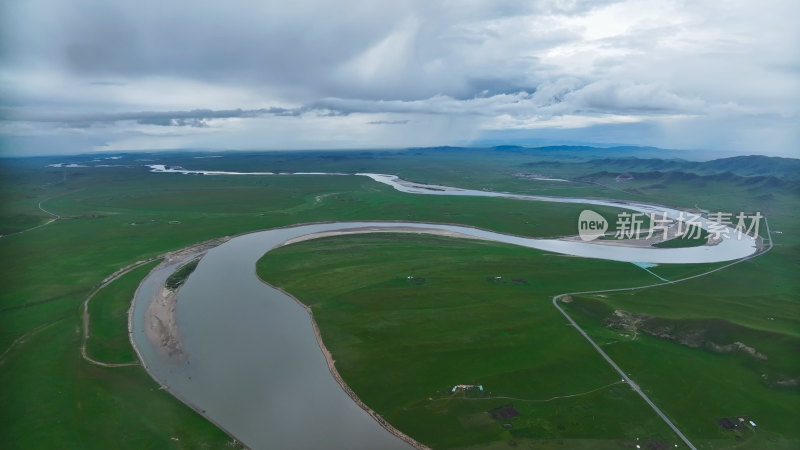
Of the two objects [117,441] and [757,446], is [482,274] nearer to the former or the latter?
[757,446]

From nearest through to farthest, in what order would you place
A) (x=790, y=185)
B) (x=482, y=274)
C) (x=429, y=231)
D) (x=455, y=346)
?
(x=455, y=346), (x=482, y=274), (x=429, y=231), (x=790, y=185)

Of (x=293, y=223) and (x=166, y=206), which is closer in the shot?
(x=293, y=223)

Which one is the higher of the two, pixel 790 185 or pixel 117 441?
pixel 790 185

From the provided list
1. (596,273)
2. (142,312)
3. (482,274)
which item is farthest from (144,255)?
(596,273)

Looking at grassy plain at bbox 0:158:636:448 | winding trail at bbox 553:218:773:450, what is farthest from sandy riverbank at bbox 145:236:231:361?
winding trail at bbox 553:218:773:450

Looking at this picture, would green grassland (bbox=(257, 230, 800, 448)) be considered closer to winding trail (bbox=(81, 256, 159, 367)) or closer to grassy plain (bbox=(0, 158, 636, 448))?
grassy plain (bbox=(0, 158, 636, 448))

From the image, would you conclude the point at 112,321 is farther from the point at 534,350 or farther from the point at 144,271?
the point at 534,350

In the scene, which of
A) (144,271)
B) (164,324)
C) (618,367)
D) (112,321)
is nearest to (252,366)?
(164,324)
